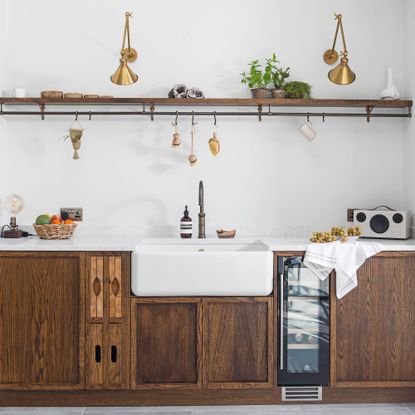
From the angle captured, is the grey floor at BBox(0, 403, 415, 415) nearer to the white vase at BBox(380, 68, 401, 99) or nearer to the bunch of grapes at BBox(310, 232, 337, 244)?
the bunch of grapes at BBox(310, 232, 337, 244)

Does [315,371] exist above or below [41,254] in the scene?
below

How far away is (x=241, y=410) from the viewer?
2.91 meters

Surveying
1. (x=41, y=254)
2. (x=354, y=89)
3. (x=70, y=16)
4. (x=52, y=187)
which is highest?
(x=70, y=16)

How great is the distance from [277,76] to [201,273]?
4.57 ft

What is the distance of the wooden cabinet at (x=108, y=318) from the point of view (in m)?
2.85

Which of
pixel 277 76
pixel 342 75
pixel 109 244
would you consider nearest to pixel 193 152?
pixel 277 76

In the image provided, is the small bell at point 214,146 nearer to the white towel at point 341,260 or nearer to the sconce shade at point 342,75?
the sconce shade at point 342,75

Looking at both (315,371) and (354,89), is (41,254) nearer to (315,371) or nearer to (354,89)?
(315,371)

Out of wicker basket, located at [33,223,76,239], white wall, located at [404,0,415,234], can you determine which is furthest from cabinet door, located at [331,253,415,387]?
wicker basket, located at [33,223,76,239]

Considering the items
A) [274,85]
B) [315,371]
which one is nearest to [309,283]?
[315,371]

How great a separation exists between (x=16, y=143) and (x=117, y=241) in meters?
0.99

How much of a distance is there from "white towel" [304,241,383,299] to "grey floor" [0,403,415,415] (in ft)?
1.97

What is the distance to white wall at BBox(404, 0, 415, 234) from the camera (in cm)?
343

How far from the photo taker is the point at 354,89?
356cm
